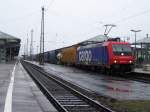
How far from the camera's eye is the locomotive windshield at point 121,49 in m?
38.1

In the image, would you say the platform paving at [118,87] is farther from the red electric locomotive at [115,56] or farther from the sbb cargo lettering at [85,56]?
the sbb cargo lettering at [85,56]

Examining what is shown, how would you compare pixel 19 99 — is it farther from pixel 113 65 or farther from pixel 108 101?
pixel 113 65

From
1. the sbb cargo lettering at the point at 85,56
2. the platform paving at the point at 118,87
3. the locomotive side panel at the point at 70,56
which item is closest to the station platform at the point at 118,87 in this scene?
the platform paving at the point at 118,87

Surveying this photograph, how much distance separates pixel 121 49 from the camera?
3866cm

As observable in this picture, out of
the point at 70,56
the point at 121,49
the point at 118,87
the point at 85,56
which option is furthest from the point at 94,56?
the point at 70,56

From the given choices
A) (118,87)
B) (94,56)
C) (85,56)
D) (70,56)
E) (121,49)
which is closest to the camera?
(118,87)

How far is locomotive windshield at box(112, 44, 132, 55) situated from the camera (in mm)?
38125

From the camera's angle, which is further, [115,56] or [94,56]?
[94,56]

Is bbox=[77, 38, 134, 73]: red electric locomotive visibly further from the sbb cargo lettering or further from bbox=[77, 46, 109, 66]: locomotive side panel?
the sbb cargo lettering

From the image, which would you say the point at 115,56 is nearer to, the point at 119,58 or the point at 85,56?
the point at 119,58

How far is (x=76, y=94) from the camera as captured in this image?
68.8 feet

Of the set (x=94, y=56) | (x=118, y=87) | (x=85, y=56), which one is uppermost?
(x=85, y=56)

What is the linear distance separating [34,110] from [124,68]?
25.2 metres

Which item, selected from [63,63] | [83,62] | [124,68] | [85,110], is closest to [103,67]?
[124,68]
